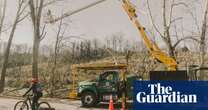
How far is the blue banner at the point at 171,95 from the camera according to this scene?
15.4 m

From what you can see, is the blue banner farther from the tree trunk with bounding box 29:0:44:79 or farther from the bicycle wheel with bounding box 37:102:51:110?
the tree trunk with bounding box 29:0:44:79

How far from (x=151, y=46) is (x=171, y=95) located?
1405 centimetres

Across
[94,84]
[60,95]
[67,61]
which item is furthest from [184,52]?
[94,84]

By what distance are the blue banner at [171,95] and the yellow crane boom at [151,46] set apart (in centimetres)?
1199

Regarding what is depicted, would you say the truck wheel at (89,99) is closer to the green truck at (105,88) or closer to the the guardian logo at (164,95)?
the green truck at (105,88)

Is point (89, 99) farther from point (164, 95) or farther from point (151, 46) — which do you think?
point (164, 95)

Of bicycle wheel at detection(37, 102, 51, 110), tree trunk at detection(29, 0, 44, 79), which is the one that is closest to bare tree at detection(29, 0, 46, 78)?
tree trunk at detection(29, 0, 44, 79)

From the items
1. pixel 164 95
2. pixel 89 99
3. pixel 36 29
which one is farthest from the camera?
pixel 36 29

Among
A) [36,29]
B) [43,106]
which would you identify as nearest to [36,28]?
[36,29]

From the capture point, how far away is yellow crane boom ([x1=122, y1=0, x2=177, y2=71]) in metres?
27.9

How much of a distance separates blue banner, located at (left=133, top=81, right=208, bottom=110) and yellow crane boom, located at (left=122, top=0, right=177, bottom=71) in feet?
39.4

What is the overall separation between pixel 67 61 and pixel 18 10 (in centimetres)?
1253

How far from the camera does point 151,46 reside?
29.3m

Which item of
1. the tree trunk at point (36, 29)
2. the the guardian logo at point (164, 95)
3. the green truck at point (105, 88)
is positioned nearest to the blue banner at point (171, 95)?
the the guardian logo at point (164, 95)
